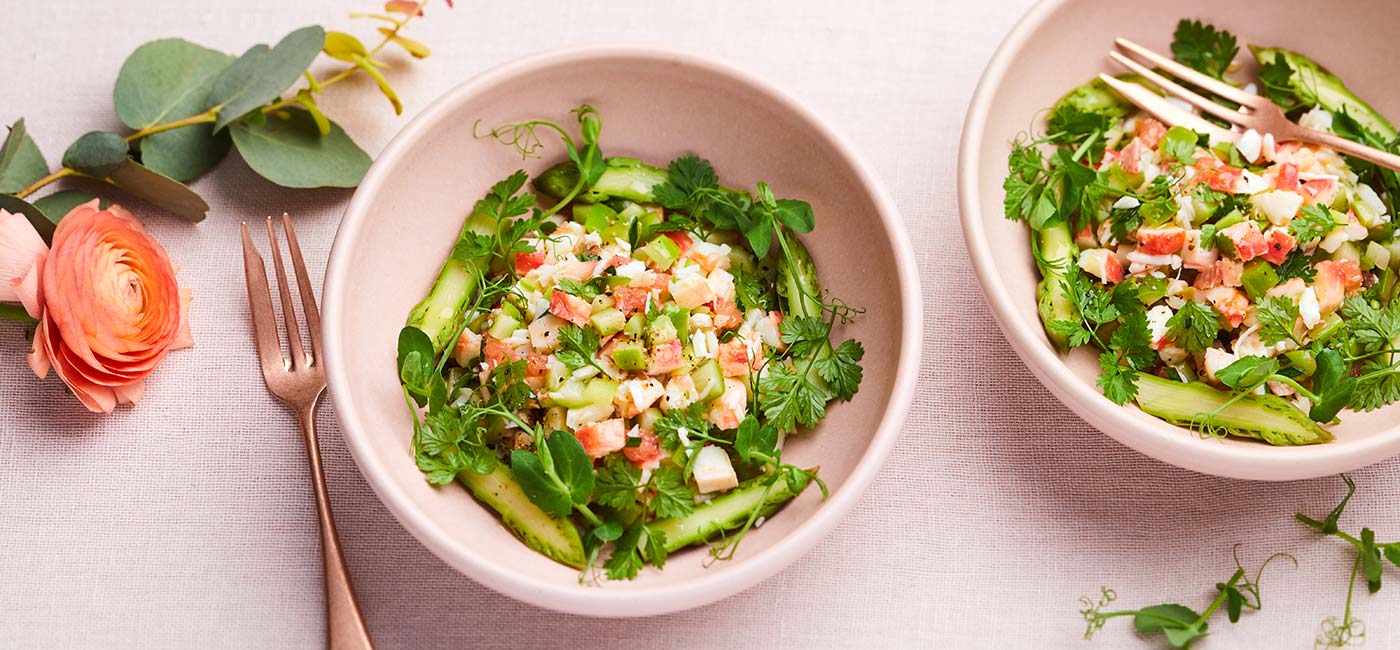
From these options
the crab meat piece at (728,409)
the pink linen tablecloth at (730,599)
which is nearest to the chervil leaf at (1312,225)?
the pink linen tablecloth at (730,599)

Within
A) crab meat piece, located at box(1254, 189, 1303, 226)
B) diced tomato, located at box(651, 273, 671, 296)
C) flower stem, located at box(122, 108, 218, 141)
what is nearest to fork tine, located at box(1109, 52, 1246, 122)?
crab meat piece, located at box(1254, 189, 1303, 226)

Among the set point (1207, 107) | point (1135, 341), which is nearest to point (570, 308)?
point (1135, 341)

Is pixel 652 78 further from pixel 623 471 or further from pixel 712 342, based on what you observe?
pixel 623 471

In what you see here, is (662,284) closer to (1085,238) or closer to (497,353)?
(497,353)

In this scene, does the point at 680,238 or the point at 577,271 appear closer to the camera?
the point at 577,271

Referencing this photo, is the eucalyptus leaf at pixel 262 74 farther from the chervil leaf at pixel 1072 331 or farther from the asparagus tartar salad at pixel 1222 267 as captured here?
the chervil leaf at pixel 1072 331

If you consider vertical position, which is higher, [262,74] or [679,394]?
[262,74]
